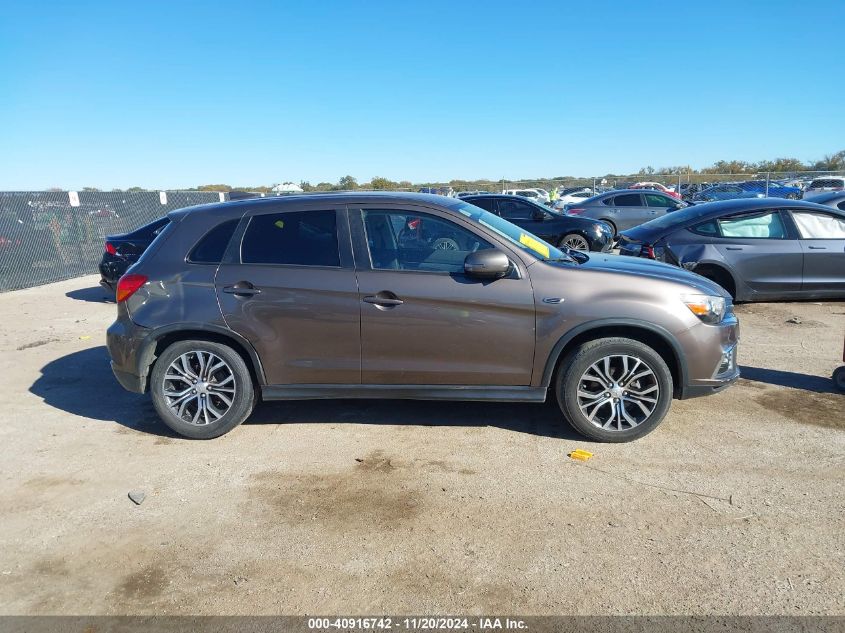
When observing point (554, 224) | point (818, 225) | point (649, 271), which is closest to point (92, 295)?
point (554, 224)

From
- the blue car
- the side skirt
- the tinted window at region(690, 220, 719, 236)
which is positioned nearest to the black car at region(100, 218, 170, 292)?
the side skirt

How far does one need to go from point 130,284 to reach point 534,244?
3163mm

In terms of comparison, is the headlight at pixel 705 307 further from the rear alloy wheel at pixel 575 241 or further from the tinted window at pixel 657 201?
the tinted window at pixel 657 201

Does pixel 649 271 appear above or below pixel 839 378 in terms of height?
above

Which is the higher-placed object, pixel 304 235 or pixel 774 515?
pixel 304 235

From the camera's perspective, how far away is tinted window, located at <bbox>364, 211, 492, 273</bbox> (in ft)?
14.8

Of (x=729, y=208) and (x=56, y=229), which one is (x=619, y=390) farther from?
(x=56, y=229)

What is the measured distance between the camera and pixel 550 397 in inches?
213

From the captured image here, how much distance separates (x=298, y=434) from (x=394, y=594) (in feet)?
6.97

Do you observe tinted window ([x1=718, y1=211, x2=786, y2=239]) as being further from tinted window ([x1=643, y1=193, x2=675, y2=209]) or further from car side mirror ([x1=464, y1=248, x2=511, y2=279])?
tinted window ([x1=643, y1=193, x2=675, y2=209])

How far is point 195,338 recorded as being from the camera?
471cm

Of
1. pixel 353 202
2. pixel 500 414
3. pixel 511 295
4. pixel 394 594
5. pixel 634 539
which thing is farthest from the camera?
pixel 500 414

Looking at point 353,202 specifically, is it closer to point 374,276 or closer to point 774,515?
point 374,276

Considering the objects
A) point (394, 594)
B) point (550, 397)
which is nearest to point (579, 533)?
point (394, 594)
